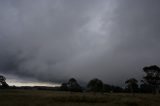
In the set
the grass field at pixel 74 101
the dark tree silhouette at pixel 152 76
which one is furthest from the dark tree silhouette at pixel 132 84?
the grass field at pixel 74 101

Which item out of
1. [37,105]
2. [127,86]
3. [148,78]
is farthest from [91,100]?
[127,86]

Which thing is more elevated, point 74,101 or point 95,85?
point 95,85

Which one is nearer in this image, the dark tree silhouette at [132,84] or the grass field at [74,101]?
the grass field at [74,101]

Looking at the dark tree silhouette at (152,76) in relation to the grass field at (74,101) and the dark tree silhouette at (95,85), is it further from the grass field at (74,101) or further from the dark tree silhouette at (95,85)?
the grass field at (74,101)

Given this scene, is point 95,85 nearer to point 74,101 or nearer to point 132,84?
point 132,84

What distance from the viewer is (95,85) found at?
4085 inches

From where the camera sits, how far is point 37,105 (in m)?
31.8

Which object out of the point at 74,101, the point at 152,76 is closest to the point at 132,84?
the point at 152,76

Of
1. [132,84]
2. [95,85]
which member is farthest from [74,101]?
[132,84]

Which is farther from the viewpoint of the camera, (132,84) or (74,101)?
(132,84)

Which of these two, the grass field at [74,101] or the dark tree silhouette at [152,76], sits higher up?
the dark tree silhouette at [152,76]

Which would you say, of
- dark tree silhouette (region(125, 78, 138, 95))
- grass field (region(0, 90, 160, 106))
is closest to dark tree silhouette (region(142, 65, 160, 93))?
dark tree silhouette (region(125, 78, 138, 95))

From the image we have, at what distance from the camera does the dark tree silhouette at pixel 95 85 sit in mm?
103188

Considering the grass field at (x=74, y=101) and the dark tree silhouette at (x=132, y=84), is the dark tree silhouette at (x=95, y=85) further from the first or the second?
the grass field at (x=74, y=101)
